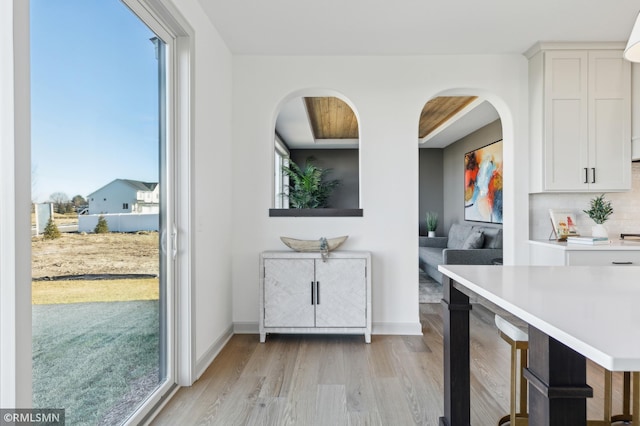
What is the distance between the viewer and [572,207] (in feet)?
11.0

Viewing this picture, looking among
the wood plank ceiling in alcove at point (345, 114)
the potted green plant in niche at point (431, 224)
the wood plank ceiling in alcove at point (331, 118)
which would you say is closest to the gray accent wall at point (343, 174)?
the wood plank ceiling in alcove at point (331, 118)

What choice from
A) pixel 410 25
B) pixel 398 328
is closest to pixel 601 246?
pixel 398 328

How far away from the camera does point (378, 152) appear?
11.0 feet

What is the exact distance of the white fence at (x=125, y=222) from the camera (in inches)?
59.9

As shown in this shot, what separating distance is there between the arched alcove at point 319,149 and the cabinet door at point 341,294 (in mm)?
1596

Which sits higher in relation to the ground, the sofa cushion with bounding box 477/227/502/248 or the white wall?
the white wall

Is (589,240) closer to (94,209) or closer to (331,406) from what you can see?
(331,406)

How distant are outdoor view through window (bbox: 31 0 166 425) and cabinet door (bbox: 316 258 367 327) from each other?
132 cm

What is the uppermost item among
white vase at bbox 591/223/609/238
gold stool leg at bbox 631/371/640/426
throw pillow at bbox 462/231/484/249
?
white vase at bbox 591/223/609/238

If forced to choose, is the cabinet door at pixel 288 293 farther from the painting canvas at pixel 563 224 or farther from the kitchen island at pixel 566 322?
the painting canvas at pixel 563 224

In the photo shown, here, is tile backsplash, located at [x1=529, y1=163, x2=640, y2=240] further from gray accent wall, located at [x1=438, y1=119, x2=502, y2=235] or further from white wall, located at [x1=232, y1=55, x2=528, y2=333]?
gray accent wall, located at [x1=438, y1=119, x2=502, y2=235]

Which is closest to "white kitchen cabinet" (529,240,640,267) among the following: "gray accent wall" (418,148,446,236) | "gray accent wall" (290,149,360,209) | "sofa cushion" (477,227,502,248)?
"sofa cushion" (477,227,502,248)

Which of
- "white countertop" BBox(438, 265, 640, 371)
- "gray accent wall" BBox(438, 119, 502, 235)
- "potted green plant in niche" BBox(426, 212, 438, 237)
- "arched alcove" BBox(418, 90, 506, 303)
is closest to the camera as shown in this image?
"white countertop" BBox(438, 265, 640, 371)

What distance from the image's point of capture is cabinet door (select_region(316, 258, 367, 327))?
10.1 feet
